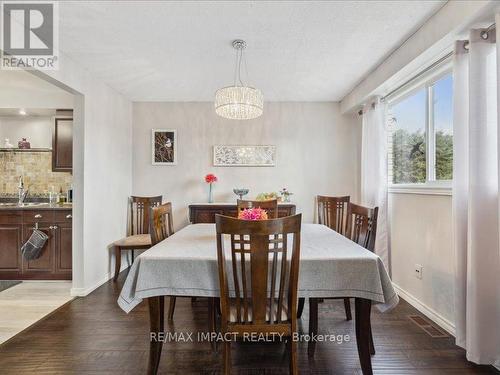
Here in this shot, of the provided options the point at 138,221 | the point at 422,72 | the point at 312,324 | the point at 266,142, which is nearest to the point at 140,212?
the point at 138,221

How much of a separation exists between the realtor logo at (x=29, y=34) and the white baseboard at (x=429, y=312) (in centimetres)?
381

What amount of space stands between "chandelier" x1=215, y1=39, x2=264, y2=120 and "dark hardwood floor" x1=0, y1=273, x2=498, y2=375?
A: 1.88m

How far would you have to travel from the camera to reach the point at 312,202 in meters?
4.20

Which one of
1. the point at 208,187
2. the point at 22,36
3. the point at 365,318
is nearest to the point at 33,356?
the point at 365,318

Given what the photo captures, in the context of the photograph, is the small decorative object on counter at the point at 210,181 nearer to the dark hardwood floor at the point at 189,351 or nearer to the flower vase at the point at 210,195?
the flower vase at the point at 210,195

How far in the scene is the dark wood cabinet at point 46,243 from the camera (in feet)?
10.5

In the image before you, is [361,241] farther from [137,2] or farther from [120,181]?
[120,181]

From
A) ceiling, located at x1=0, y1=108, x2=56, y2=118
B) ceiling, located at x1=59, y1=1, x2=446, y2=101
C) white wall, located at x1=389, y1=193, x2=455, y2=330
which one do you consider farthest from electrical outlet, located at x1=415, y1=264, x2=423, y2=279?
ceiling, located at x1=0, y1=108, x2=56, y2=118

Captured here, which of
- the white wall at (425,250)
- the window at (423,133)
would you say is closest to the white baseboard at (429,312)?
the white wall at (425,250)

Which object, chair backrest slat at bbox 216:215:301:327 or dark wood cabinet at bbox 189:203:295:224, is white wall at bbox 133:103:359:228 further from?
chair backrest slat at bbox 216:215:301:327

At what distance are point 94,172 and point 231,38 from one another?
2.14 m

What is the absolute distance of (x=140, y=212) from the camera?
13.0ft

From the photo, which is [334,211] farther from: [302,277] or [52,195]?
[52,195]

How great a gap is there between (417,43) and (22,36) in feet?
10.5
